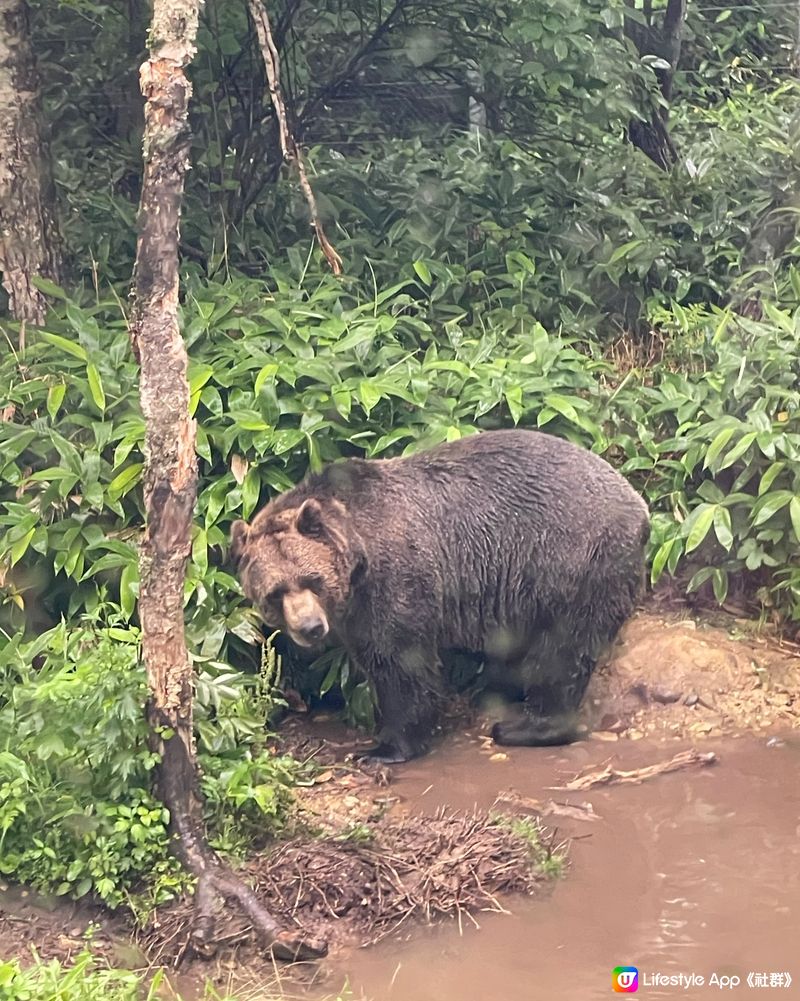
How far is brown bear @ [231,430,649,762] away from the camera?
561cm

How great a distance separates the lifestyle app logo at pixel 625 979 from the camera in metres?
3.75

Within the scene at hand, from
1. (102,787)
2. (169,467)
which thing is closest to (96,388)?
(169,467)

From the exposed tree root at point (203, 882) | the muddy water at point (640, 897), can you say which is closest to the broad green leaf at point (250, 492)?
the muddy water at point (640, 897)

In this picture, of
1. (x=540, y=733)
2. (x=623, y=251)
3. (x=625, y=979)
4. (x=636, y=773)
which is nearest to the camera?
(x=625, y=979)

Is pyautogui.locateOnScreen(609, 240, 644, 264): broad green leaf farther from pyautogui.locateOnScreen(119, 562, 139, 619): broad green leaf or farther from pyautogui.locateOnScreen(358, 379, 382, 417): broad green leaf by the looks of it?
pyautogui.locateOnScreen(119, 562, 139, 619): broad green leaf

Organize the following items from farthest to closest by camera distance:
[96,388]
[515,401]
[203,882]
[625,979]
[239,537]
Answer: [515,401], [96,388], [239,537], [203,882], [625,979]

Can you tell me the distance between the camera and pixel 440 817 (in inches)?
192

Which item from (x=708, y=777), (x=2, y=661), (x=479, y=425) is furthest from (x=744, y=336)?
(x=2, y=661)

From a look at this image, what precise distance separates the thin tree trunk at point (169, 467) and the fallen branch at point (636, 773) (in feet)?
5.51

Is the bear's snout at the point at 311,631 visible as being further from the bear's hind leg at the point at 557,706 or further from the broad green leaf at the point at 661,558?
the broad green leaf at the point at 661,558

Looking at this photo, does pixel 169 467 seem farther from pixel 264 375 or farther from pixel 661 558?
pixel 661 558

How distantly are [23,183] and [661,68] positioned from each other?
17.0 ft

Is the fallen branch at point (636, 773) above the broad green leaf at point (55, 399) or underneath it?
underneath

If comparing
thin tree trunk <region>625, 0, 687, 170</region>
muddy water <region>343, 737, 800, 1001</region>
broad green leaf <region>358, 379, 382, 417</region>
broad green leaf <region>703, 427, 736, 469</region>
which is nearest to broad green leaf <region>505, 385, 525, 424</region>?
broad green leaf <region>358, 379, 382, 417</region>
